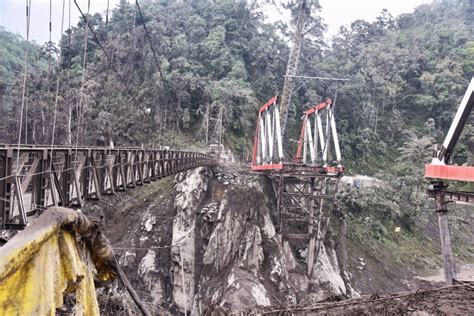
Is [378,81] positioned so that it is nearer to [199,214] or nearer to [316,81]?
[316,81]

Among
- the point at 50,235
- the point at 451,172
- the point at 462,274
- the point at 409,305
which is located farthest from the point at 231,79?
the point at 50,235

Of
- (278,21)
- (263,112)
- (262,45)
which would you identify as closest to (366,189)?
(263,112)

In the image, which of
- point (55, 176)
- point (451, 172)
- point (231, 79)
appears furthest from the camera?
point (231, 79)

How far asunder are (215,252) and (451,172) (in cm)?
868

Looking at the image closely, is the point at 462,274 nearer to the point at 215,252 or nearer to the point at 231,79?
the point at 215,252

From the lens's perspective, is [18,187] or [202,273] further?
[202,273]

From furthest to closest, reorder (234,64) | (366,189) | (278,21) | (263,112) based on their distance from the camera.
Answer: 1. (278,21)
2. (234,64)
3. (366,189)
4. (263,112)

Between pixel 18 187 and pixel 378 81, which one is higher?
pixel 378 81

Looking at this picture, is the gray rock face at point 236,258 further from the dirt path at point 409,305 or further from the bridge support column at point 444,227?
the bridge support column at point 444,227

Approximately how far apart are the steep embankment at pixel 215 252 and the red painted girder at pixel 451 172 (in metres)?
6.28

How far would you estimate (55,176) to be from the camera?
14.8 feet

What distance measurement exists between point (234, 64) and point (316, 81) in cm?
873

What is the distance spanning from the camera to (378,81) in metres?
34.4

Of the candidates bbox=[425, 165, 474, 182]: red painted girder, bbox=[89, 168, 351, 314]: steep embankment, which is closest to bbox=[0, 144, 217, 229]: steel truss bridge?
bbox=[89, 168, 351, 314]: steep embankment
